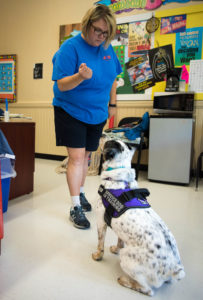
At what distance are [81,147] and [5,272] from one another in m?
0.86

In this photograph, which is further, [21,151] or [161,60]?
[161,60]

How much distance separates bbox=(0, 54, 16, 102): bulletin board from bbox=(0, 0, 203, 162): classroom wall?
10 centimetres

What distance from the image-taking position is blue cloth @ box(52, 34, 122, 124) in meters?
1.51

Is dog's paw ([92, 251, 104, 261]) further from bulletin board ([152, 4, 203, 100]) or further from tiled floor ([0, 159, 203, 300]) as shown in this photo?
bulletin board ([152, 4, 203, 100])

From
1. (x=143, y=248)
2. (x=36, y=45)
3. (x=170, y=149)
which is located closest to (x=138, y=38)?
(x=170, y=149)

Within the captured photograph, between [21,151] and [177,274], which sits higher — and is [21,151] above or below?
above

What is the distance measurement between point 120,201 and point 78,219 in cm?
67

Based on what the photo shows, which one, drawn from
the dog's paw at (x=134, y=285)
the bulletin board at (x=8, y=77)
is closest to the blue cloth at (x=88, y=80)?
the dog's paw at (x=134, y=285)

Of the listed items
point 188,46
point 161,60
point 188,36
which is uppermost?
point 188,36

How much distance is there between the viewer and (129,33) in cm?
360

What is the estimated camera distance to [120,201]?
1.10m

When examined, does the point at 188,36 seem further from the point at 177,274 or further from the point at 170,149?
the point at 177,274

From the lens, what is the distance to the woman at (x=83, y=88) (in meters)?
1.49

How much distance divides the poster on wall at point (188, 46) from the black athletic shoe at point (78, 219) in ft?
8.47
